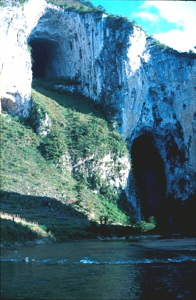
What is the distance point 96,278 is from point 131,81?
44.9m

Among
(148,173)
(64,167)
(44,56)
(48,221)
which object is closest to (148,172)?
(148,173)

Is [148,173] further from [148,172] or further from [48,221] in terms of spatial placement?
[48,221]

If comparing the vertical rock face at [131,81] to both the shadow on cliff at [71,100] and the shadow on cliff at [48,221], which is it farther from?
the shadow on cliff at [48,221]

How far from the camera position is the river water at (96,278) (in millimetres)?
8047

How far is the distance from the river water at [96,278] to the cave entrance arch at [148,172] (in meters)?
37.7

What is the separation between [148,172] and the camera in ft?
181

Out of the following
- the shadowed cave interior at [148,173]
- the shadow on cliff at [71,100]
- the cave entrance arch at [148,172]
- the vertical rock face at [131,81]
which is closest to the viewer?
the vertical rock face at [131,81]

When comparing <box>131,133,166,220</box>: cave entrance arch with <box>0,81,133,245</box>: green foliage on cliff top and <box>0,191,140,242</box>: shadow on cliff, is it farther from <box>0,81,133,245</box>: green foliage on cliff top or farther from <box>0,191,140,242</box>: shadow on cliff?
<box>0,191,140,242</box>: shadow on cliff

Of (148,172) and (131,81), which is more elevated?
(131,81)

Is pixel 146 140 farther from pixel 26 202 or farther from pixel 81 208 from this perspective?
pixel 26 202

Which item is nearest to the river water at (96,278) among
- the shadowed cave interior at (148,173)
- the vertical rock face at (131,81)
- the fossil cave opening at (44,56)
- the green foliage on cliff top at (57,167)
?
the green foliage on cliff top at (57,167)

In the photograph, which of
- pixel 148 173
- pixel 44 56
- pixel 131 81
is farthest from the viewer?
pixel 44 56

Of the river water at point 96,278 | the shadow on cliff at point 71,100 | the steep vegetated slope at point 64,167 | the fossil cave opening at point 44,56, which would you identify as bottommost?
the river water at point 96,278

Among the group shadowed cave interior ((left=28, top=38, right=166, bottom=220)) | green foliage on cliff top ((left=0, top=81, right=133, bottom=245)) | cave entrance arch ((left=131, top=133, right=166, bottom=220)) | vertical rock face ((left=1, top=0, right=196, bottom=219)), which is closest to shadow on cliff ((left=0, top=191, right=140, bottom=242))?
green foliage on cliff top ((left=0, top=81, right=133, bottom=245))
